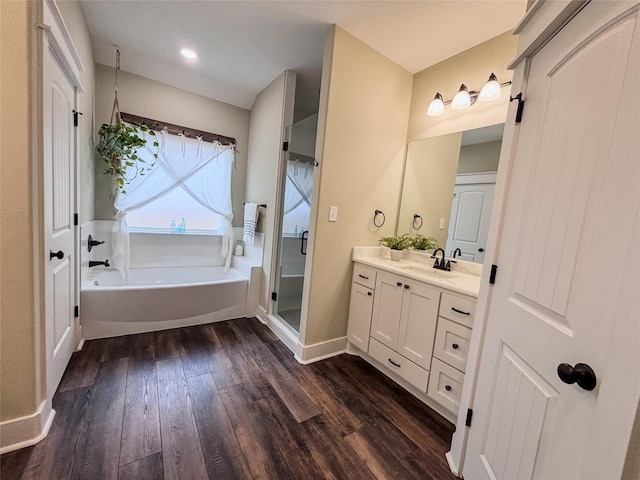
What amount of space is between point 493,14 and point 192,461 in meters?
3.06

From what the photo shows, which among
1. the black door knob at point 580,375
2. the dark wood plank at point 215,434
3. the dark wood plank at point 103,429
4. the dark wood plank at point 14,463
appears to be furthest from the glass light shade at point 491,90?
the dark wood plank at point 14,463

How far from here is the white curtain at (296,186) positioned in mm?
2525

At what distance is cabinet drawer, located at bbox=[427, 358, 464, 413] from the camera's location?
1530 millimetres

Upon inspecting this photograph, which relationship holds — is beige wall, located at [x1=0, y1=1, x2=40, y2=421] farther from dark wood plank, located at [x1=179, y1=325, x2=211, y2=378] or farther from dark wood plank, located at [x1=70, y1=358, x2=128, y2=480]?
dark wood plank, located at [x1=179, y1=325, x2=211, y2=378]

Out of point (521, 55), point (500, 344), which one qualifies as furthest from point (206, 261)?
point (521, 55)

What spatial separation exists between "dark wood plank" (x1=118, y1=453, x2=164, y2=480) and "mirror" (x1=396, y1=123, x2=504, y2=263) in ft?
7.27

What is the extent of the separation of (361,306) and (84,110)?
2.81 m

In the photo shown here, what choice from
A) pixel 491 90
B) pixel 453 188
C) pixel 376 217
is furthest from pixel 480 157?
pixel 376 217

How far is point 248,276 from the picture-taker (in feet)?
9.50

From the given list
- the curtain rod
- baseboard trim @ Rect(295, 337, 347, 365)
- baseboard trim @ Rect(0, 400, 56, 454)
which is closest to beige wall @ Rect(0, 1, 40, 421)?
baseboard trim @ Rect(0, 400, 56, 454)

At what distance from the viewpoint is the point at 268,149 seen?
2.82 m

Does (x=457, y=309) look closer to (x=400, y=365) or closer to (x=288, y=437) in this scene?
(x=400, y=365)

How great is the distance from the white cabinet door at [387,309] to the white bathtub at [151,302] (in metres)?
1.52

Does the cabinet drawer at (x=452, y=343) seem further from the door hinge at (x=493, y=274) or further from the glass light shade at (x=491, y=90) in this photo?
the glass light shade at (x=491, y=90)
